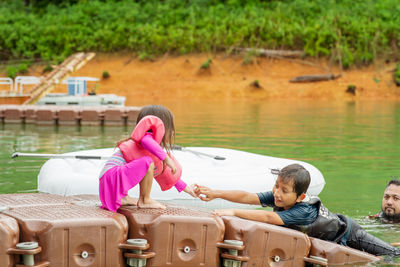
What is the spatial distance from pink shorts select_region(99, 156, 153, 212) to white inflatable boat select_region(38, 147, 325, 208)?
98.2 inches

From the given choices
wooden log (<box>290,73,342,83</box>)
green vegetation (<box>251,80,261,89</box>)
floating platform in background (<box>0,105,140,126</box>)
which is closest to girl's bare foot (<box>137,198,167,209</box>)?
floating platform in background (<box>0,105,140,126</box>)

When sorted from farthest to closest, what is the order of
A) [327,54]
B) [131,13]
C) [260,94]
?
[131,13] → [327,54] → [260,94]

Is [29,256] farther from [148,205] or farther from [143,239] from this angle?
[148,205]

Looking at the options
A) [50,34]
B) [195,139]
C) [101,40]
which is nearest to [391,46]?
[101,40]

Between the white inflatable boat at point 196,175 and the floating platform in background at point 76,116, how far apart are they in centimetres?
1033

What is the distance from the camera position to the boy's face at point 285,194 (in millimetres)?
4919

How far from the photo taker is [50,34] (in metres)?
41.5

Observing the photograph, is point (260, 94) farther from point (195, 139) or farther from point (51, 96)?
point (195, 139)

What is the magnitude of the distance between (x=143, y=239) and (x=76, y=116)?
588 inches

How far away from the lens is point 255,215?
4887mm

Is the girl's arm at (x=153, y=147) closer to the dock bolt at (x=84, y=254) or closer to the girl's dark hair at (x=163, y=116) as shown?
the girl's dark hair at (x=163, y=116)

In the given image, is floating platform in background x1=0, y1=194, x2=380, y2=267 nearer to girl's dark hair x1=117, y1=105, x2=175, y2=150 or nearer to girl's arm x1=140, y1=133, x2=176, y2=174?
girl's arm x1=140, y1=133, x2=176, y2=174

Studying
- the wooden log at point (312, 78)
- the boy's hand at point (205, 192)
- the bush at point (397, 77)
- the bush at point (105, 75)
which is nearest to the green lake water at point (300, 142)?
the boy's hand at point (205, 192)

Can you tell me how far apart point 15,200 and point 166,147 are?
49.3 inches
